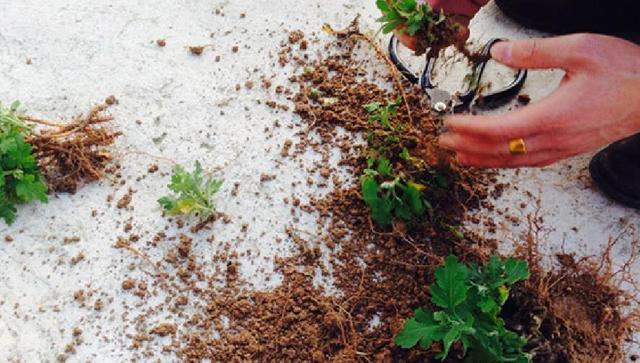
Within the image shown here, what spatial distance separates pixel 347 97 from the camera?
2.03 metres

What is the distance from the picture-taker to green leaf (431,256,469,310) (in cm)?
148

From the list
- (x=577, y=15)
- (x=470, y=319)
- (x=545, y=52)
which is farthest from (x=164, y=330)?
(x=577, y=15)

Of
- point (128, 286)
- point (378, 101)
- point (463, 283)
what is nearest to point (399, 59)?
point (378, 101)

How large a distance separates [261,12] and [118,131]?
0.61m

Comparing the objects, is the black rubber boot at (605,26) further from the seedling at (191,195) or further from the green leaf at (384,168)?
the seedling at (191,195)

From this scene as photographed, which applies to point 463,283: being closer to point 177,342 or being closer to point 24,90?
point 177,342

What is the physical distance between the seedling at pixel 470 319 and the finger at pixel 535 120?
0.28 meters

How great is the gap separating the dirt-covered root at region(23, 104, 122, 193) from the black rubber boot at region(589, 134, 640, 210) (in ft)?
4.44

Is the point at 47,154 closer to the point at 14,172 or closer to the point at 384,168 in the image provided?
the point at 14,172

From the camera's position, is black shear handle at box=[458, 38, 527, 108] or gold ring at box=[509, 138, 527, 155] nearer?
gold ring at box=[509, 138, 527, 155]

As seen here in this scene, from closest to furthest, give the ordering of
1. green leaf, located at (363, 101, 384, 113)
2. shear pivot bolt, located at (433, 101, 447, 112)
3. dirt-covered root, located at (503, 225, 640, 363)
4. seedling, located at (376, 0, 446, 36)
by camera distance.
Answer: dirt-covered root, located at (503, 225, 640, 363), seedling, located at (376, 0, 446, 36), shear pivot bolt, located at (433, 101, 447, 112), green leaf, located at (363, 101, 384, 113)

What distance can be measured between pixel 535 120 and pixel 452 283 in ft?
1.27

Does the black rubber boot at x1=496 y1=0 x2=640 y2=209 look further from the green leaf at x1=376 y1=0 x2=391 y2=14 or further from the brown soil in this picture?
the green leaf at x1=376 y1=0 x2=391 y2=14

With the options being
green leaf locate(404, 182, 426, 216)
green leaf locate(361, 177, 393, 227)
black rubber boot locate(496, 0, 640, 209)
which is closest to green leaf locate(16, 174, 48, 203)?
green leaf locate(361, 177, 393, 227)
